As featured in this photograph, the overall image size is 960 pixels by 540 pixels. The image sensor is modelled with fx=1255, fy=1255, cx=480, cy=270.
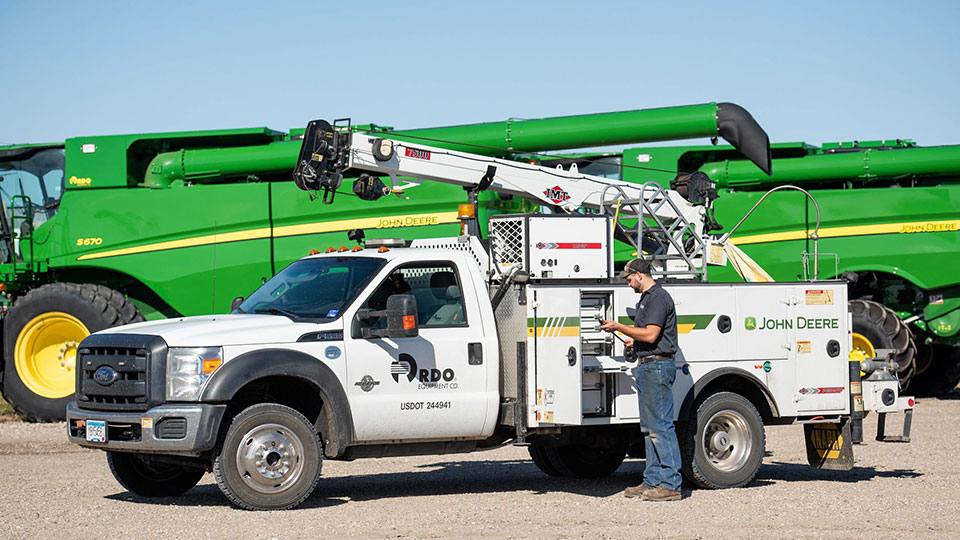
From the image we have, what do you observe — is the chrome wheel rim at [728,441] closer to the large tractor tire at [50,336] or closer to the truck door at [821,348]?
the truck door at [821,348]

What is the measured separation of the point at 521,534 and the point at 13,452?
808cm

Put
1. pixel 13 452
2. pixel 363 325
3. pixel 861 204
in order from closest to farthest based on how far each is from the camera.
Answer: pixel 363 325, pixel 13 452, pixel 861 204

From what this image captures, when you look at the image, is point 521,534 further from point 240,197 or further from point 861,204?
point 861,204

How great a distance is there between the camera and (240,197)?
17.8m

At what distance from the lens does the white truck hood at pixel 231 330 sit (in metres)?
9.47

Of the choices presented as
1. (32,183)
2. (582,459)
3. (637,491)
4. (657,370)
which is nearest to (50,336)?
(32,183)

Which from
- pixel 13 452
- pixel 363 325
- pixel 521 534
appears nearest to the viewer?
pixel 521 534

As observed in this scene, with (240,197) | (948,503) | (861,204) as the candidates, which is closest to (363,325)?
(948,503)

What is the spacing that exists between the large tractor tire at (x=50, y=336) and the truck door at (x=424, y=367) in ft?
27.3

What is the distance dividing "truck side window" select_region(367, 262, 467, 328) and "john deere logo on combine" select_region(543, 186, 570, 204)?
9.30ft

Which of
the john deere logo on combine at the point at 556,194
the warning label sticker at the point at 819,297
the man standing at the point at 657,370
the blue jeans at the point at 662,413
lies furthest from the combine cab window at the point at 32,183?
the warning label sticker at the point at 819,297

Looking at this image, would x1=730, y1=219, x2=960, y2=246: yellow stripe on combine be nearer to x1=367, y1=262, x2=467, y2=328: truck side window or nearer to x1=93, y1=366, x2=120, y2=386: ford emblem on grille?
x1=367, y1=262, x2=467, y2=328: truck side window

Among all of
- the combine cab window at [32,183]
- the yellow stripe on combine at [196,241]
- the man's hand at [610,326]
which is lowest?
the man's hand at [610,326]

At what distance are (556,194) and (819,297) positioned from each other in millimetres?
3030
